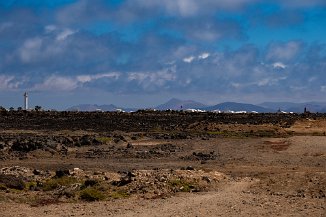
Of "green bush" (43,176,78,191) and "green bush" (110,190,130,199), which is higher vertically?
"green bush" (43,176,78,191)

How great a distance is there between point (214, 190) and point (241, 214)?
4.81 m

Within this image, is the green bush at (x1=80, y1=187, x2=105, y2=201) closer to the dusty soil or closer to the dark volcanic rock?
the dusty soil

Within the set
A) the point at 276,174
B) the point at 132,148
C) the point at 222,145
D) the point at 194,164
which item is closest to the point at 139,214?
the point at 276,174

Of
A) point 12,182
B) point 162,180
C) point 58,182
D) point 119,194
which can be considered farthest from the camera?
point 58,182

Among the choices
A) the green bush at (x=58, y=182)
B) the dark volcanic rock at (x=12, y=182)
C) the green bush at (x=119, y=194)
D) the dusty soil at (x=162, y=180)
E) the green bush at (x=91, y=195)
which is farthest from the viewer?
the green bush at (x=58, y=182)

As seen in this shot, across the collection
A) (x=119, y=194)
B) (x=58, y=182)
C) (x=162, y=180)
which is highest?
(x=162, y=180)

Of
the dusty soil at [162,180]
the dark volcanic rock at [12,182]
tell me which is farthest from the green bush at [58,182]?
the dark volcanic rock at [12,182]

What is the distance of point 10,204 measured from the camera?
68.9ft

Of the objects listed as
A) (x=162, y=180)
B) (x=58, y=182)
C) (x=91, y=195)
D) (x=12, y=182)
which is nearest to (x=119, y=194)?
(x=91, y=195)

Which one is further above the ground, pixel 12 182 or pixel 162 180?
pixel 162 180

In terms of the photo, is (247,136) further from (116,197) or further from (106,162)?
(116,197)

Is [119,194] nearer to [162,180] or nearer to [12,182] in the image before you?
[162,180]

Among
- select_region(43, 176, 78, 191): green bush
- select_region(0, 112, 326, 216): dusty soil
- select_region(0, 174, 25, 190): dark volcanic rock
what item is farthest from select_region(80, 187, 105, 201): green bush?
select_region(0, 174, 25, 190): dark volcanic rock

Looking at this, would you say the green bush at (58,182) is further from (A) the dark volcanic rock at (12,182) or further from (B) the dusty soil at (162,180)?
(A) the dark volcanic rock at (12,182)
